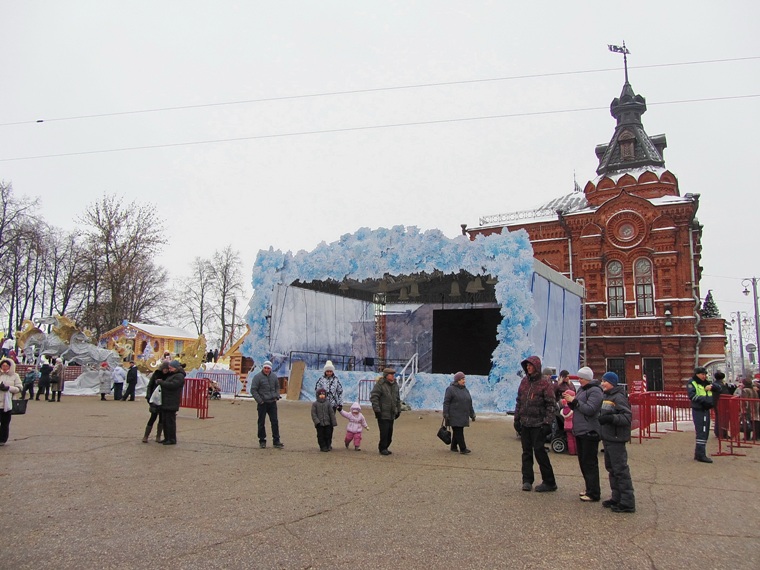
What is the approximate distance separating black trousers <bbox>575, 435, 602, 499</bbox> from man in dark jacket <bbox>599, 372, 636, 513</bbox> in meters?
0.19

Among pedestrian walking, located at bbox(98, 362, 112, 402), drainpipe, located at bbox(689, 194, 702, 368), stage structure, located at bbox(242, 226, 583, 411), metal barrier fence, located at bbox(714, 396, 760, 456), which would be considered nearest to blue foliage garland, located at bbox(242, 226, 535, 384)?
stage structure, located at bbox(242, 226, 583, 411)

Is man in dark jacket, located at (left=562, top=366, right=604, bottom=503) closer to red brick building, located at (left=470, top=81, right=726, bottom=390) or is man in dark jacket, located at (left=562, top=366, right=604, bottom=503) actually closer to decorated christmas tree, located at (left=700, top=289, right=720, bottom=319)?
red brick building, located at (left=470, top=81, right=726, bottom=390)

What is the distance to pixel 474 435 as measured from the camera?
12.8 m

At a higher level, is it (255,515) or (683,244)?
(683,244)

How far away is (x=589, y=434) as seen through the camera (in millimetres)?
6422

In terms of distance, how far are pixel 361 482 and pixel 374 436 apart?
16.7 feet

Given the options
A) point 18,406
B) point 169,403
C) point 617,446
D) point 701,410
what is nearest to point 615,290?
point 701,410

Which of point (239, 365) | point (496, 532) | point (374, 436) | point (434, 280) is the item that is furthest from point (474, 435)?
point (239, 365)

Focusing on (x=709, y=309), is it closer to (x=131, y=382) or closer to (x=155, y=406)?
(x=131, y=382)

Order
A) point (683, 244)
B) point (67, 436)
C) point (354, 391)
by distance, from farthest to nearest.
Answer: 1. point (683, 244)
2. point (354, 391)
3. point (67, 436)

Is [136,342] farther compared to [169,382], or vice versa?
[136,342]

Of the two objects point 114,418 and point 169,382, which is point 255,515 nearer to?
point 169,382

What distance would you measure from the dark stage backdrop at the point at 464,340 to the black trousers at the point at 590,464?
1656cm

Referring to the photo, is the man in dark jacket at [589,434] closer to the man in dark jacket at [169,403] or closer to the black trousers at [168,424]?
the man in dark jacket at [169,403]
